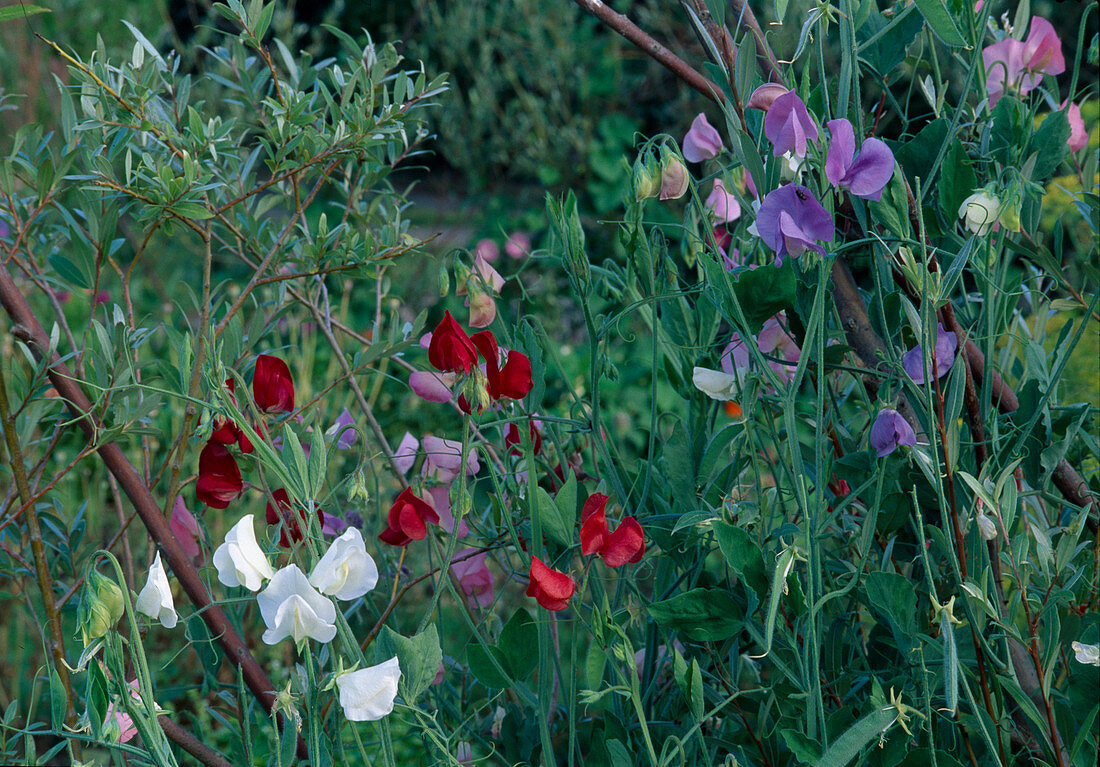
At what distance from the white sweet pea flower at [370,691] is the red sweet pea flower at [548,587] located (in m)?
0.10

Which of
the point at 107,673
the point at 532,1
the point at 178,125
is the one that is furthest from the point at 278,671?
the point at 532,1

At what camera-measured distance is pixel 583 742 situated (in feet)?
2.62

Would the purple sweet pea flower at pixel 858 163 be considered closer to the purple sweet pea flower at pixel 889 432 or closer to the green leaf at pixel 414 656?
the purple sweet pea flower at pixel 889 432

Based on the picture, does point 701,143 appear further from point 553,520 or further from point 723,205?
point 553,520

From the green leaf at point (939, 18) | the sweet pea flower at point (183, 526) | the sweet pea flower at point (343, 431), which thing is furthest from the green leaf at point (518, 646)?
the green leaf at point (939, 18)

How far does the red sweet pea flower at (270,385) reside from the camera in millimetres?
709

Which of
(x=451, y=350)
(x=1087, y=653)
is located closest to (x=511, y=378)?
(x=451, y=350)

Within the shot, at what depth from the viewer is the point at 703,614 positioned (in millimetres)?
635

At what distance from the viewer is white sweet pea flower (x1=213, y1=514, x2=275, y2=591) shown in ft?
1.64

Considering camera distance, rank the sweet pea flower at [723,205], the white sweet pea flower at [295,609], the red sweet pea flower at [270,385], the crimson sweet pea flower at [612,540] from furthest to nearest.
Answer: the sweet pea flower at [723,205]
the red sweet pea flower at [270,385]
the crimson sweet pea flower at [612,540]
the white sweet pea flower at [295,609]

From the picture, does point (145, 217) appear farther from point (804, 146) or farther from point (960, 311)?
point (960, 311)

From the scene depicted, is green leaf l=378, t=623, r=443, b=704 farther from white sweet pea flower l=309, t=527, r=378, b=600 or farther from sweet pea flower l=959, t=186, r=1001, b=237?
sweet pea flower l=959, t=186, r=1001, b=237

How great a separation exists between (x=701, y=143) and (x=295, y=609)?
0.51 m

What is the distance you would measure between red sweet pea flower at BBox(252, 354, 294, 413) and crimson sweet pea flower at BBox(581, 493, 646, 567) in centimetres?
26
